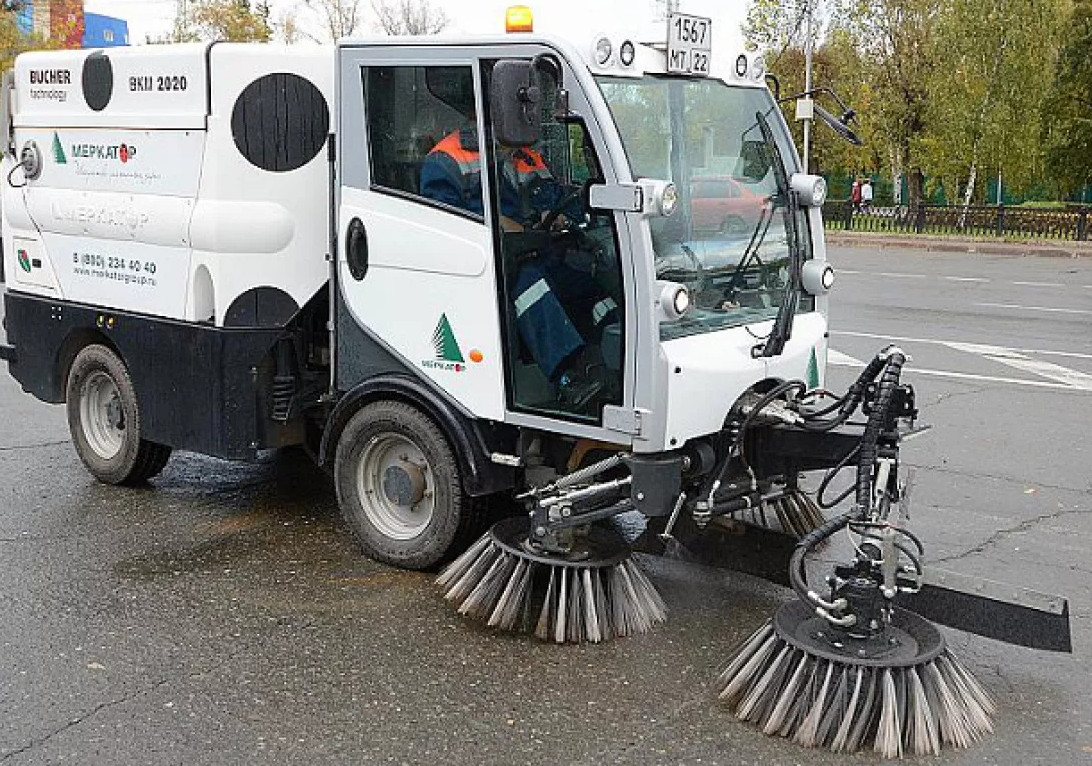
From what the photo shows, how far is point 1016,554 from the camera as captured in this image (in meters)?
6.21

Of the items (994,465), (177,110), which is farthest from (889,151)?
(177,110)

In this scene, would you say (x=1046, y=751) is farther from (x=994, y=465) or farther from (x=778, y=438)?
(x=994, y=465)

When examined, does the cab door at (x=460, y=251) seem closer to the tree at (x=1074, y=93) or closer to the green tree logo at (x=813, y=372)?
the green tree logo at (x=813, y=372)

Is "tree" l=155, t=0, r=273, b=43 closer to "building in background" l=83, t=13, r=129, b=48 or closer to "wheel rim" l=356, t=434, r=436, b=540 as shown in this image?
"building in background" l=83, t=13, r=129, b=48

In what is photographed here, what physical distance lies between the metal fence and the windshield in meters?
20.9

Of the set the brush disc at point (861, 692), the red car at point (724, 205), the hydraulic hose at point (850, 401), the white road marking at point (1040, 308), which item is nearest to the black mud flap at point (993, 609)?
the brush disc at point (861, 692)

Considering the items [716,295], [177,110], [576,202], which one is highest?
[177,110]

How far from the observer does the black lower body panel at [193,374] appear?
20.0 ft

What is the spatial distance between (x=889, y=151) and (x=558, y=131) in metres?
32.6

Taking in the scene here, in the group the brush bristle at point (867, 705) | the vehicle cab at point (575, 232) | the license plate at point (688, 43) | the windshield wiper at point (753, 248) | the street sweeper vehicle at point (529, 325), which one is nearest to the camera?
the brush bristle at point (867, 705)

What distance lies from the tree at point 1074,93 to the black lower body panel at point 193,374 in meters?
30.9

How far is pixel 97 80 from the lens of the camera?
21.6 feet

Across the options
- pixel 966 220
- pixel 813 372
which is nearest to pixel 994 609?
pixel 813 372

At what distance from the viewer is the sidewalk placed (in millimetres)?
25000
